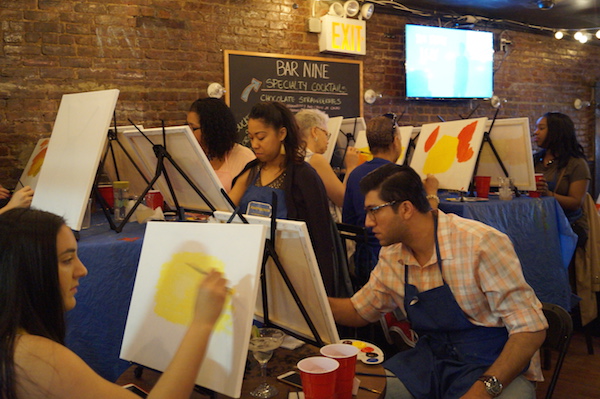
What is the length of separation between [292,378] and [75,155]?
4.47 ft

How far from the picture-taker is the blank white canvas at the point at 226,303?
4.13 feet

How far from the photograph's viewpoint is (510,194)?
3.57 metres

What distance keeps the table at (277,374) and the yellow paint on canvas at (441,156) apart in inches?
103

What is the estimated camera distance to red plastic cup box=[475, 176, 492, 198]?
370 centimetres

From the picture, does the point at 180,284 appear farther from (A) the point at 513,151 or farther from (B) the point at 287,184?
(A) the point at 513,151

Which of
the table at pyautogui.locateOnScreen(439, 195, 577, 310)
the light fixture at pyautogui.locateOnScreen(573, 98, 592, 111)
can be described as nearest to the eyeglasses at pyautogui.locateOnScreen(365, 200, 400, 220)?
the table at pyautogui.locateOnScreen(439, 195, 577, 310)

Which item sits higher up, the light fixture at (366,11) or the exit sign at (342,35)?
the light fixture at (366,11)

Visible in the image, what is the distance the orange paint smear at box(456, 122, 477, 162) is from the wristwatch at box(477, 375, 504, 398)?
7.71 feet

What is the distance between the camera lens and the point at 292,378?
1396mm

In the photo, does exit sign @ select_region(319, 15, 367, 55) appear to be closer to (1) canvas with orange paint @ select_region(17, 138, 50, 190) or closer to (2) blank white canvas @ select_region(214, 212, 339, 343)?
(1) canvas with orange paint @ select_region(17, 138, 50, 190)

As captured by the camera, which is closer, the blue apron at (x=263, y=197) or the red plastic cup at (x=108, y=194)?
the blue apron at (x=263, y=197)

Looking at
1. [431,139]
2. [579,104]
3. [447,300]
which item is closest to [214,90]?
[431,139]

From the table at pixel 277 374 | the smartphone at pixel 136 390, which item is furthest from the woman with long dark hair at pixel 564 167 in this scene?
the smartphone at pixel 136 390

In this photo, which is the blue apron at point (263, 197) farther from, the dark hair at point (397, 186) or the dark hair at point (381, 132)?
the dark hair at point (381, 132)
